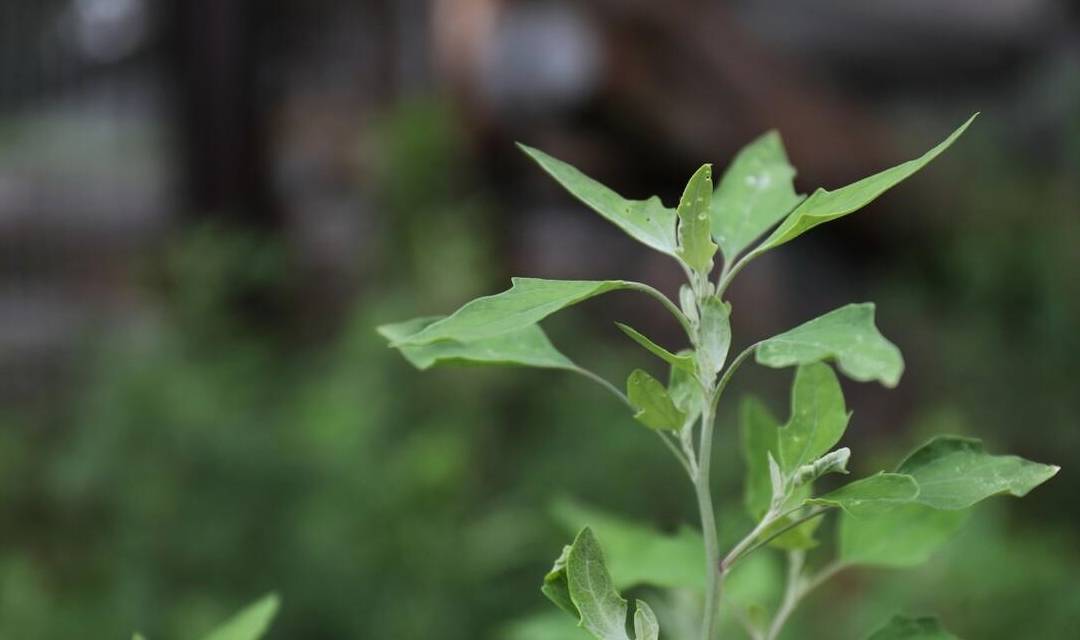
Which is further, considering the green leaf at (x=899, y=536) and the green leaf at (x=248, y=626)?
the green leaf at (x=899, y=536)

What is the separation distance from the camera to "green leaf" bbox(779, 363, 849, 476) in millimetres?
435

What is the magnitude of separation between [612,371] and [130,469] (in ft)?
4.41

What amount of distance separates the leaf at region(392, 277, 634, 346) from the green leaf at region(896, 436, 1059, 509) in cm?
13

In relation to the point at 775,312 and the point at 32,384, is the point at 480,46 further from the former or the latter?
the point at 32,384

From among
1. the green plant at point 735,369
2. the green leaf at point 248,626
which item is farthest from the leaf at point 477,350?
the green leaf at point 248,626

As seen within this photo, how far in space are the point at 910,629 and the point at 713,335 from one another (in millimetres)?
131

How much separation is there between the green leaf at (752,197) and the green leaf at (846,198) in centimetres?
10

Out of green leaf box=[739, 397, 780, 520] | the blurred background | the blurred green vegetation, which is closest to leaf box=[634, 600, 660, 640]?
green leaf box=[739, 397, 780, 520]

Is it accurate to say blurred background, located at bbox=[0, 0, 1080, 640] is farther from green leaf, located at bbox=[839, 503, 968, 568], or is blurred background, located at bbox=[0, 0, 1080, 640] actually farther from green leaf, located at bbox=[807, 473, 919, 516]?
green leaf, located at bbox=[807, 473, 919, 516]

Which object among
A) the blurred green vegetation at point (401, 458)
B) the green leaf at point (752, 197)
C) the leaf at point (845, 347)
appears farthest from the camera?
the blurred green vegetation at point (401, 458)

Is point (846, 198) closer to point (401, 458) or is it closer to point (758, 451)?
point (758, 451)

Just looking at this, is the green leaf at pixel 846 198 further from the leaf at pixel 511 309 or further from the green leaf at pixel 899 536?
the green leaf at pixel 899 536

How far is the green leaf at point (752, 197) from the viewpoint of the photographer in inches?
20.0

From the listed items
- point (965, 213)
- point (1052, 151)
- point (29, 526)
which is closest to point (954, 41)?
point (1052, 151)
